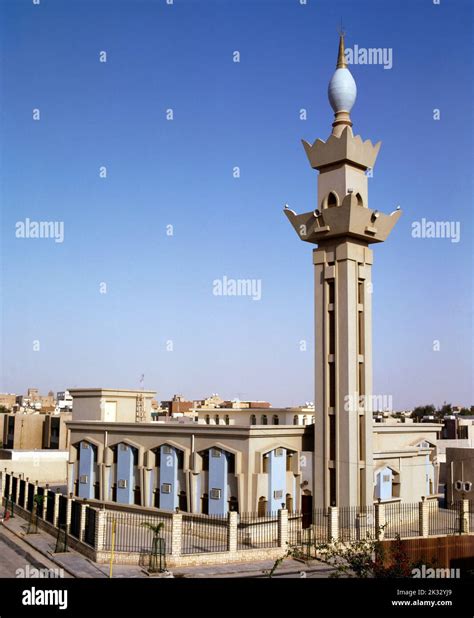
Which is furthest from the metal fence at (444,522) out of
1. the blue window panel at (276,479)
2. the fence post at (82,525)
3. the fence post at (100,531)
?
the fence post at (82,525)

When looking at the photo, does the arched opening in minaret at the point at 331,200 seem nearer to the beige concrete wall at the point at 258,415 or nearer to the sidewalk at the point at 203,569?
the sidewalk at the point at 203,569

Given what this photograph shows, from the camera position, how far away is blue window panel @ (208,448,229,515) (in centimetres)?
3503

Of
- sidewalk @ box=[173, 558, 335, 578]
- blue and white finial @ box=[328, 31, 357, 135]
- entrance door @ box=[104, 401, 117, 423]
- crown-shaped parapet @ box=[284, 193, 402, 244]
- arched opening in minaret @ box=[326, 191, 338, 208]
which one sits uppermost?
blue and white finial @ box=[328, 31, 357, 135]

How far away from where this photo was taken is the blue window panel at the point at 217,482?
115ft

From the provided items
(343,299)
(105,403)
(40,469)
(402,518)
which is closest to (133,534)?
(105,403)

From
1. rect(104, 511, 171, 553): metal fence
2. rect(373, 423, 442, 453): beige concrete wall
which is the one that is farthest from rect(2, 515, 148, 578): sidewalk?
rect(373, 423, 442, 453): beige concrete wall

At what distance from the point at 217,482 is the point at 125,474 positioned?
7.41 meters

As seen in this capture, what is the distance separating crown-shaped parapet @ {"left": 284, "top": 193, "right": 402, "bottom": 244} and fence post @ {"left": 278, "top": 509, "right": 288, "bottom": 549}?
14.5 m

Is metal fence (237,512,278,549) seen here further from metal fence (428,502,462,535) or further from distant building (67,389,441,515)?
metal fence (428,502,462,535)

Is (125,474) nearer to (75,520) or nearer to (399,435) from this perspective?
(75,520)
